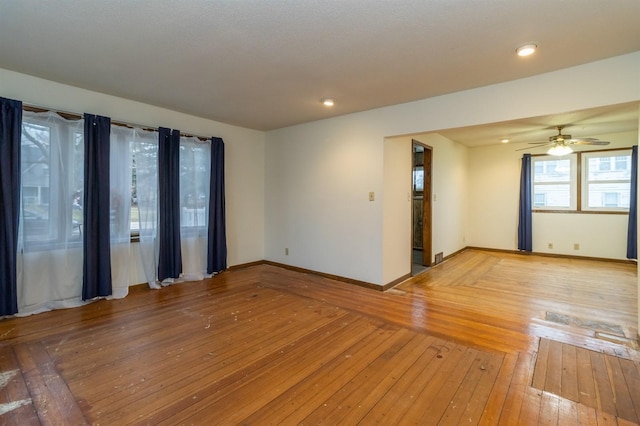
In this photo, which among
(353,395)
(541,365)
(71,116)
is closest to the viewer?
(353,395)

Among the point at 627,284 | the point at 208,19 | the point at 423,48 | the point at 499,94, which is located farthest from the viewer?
the point at 627,284

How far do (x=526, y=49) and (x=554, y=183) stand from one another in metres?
5.20

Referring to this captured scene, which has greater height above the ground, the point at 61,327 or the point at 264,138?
the point at 264,138

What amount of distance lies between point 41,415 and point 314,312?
2.21 m

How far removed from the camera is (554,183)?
636 cm

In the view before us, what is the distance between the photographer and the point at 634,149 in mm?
5305

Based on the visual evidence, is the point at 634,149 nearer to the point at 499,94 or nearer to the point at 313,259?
the point at 499,94

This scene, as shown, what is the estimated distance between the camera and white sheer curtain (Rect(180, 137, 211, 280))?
4.44 meters

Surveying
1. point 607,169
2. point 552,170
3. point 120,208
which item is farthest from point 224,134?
Answer: point 607,169

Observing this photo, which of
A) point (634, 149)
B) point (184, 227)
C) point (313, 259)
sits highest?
point (634, 149)

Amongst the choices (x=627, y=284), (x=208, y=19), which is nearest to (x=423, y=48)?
(x=208, y=19)

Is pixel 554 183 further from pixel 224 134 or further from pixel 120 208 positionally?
pixel 120 208

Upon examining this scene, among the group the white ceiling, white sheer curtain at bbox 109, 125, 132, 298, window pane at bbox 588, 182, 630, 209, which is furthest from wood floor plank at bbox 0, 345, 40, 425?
window pane at bbox 588, 182, 630, 209

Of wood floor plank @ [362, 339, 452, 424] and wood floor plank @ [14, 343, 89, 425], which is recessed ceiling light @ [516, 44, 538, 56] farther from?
wood floor plank @ [14, 343, 89, 425]
